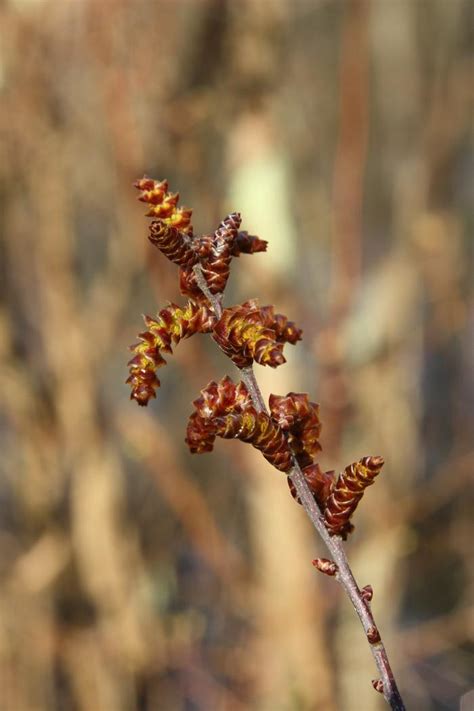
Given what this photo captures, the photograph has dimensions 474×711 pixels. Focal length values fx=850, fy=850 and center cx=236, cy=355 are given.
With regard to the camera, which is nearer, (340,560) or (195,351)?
(340,560)

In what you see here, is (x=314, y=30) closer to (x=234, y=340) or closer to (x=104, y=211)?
(x=104, y=211)

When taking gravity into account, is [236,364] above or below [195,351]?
below

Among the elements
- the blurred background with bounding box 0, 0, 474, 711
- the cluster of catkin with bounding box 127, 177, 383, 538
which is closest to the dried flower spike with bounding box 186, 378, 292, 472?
the cluster of catkin with bounding box 127, 177, 383, 538

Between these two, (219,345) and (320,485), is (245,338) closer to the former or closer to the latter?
(219,345)

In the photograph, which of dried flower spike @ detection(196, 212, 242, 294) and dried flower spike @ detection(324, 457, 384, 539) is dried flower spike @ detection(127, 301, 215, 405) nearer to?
dried flower spike @ detection(196, 212, 242, 294)

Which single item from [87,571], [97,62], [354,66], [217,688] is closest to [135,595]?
[87,571]

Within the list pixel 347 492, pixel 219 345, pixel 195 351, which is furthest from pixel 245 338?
pixel 195 351

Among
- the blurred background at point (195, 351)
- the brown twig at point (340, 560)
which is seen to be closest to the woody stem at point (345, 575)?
the brown twig at point (340, 560)
